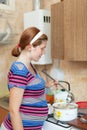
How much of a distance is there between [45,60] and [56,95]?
17.7 inches

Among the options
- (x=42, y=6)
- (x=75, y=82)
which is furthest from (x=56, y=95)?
(x=42, y=6)

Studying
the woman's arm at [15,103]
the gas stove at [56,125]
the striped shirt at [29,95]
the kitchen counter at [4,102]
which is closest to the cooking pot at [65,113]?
the gas stove at [56,125]

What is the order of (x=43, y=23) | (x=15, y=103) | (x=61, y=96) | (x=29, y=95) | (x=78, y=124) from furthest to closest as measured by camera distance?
(x=43, y=23) < (x=61, y=96) < (x=78, y=124) < (x=29, y=95) < (x=15, y=103)

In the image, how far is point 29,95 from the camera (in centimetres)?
123

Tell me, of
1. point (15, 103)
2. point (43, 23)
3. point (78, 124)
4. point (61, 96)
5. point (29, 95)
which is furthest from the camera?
point (43, 23)

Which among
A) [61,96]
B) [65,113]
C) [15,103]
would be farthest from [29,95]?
[61,96]

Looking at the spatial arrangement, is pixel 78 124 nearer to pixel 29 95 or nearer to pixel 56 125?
pixel 56 125

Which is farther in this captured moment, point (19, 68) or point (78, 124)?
point (78, 124)

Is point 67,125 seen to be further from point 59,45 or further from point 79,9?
point 79,9

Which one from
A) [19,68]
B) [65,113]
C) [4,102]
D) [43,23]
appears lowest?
[4,102]

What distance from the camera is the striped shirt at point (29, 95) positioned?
1.16 m

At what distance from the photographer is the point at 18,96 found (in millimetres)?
1125

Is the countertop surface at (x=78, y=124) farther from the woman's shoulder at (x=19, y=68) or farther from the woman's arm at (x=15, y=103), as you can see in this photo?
the woman's shoulder at (x=19, y=68)

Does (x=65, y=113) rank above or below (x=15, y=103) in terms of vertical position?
below
